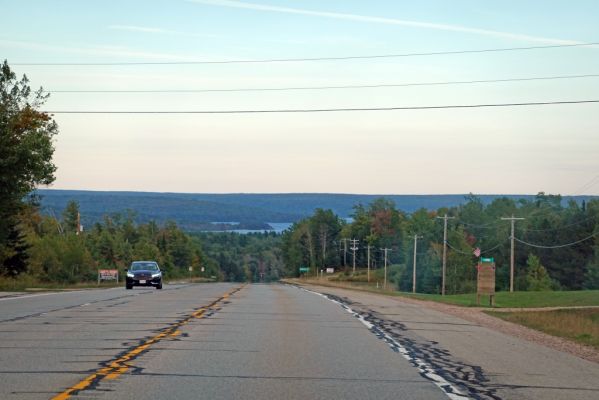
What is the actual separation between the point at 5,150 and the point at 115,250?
3874 inches

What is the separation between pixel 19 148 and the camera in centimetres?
4656

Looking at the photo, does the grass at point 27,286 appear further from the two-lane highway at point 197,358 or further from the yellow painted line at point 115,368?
the yellow painted line at point 115,368

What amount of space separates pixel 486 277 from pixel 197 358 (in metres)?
28.4

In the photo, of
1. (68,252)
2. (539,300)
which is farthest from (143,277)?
(68,252)

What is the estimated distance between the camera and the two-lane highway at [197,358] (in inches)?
465

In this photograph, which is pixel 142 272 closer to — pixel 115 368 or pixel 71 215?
pixel 115 368

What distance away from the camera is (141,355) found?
50.8 feet

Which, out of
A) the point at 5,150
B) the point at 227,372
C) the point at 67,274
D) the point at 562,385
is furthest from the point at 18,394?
the point at 67,274

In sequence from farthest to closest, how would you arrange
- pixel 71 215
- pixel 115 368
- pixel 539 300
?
pixel 71 215
pixel 539 300
pixel 115 368

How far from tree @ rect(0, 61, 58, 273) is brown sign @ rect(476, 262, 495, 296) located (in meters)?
23.2

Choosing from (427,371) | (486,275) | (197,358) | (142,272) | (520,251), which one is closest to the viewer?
(427,371)

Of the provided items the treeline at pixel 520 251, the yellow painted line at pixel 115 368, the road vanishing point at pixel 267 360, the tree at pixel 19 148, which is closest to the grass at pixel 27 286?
the tree at pixel 19 148

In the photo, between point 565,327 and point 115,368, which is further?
point 565,327

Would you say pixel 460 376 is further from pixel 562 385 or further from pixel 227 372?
pixel 227 372
